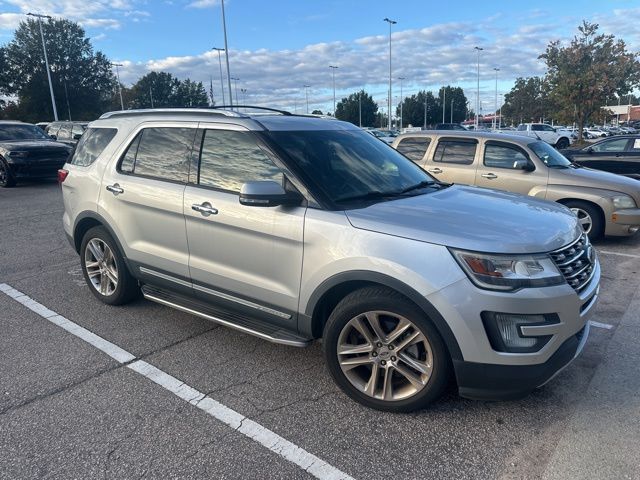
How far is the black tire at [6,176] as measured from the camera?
13.4 metres

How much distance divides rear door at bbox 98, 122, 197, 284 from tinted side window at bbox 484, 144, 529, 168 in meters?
5.44

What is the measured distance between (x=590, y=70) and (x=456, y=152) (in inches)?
1046

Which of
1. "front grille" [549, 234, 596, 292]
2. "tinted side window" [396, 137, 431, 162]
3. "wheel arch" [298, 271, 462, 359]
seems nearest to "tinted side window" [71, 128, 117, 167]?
"wheel arch" [298, 271, 462, 359]

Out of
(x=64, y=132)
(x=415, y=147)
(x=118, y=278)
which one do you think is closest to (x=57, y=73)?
(x=64, y=132)

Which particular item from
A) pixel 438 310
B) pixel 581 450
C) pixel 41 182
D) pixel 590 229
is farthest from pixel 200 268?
pixel 41 182

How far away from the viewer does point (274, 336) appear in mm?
3367

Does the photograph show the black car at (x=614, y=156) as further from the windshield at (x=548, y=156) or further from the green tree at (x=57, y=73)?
the green tree at (x=57, y=73)

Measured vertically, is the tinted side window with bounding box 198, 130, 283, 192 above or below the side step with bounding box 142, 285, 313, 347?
above

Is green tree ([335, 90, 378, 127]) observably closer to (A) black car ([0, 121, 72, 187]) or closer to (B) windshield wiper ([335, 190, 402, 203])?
(A) black car ([0, 121, 72, 187])

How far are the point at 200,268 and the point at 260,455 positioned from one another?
5.21 ft

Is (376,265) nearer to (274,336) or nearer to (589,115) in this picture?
(274,336)

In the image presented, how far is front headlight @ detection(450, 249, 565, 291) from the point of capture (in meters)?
2.62

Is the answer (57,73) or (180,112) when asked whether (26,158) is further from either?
(57,73)

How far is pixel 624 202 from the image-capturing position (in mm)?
7113
